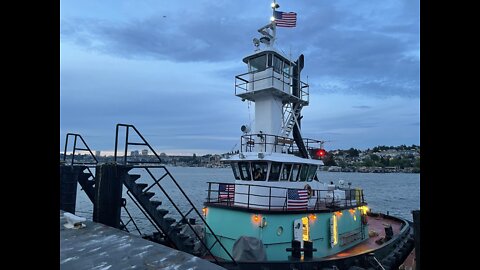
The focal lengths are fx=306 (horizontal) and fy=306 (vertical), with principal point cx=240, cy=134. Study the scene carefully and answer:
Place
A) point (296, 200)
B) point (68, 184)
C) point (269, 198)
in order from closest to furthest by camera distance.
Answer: point (68, 184) < point (269, 198) < point (296, 200)

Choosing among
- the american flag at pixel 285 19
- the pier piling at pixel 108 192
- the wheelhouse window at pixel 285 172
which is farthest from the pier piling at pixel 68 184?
the american flag at pixel 285 19

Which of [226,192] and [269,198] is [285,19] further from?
[269,198]

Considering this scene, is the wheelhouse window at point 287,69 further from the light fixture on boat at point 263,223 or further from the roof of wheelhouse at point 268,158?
the light fixture on boat at point 263,223

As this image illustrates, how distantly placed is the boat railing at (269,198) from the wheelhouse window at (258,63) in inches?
272

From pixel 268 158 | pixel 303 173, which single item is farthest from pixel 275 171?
pixel 303 173

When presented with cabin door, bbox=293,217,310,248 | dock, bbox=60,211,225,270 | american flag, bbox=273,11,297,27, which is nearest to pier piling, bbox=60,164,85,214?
dock, bbox=60,211,225,270

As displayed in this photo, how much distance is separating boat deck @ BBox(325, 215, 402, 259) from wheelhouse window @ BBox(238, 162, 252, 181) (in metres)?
5.06

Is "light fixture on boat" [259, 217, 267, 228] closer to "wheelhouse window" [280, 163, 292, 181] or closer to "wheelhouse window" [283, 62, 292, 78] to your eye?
"wheelhouse window" [280, 163, 292, 181]

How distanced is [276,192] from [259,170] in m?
1.30

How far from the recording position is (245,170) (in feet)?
49.0
